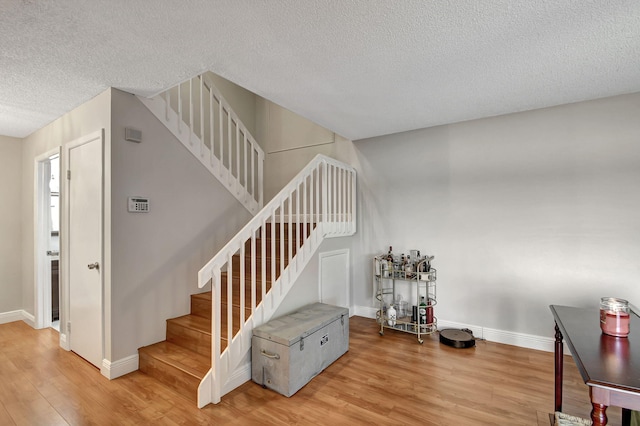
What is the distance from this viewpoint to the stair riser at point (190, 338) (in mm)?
2508

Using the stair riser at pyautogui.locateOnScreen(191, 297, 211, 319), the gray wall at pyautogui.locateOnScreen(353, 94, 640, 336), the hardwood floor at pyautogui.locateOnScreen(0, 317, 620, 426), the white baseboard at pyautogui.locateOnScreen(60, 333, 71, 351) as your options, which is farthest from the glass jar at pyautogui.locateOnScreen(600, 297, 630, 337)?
the white baseboard at pyautogui.locateOnScreen(60, 333, 71, 351)

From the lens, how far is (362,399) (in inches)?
84.9

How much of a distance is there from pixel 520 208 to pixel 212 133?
3376mm

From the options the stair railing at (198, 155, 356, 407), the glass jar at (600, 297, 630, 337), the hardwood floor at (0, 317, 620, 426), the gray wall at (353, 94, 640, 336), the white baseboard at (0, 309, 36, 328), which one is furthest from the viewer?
the white baseboard at (0, 309, 36, 328)

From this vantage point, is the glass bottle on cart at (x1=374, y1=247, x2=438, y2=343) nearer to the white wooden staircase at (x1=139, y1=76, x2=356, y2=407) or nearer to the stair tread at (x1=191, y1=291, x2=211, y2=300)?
the white wooden staircase at (x1=139, y1=76, x2=356, y2=407)

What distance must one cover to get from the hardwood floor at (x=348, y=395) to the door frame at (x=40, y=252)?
79 cm

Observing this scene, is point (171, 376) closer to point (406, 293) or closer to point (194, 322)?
point (194, 322)

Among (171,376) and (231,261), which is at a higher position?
(231,261)

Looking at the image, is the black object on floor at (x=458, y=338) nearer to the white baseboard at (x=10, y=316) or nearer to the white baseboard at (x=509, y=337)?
the white baseboard at (x=509, y=337)

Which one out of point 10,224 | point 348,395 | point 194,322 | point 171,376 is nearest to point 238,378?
point 171,376

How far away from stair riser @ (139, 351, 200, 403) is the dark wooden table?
223 centimetres

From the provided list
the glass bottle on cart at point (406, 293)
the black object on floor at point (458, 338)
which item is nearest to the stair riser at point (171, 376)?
the glass bottle on cart at point (406, 293)

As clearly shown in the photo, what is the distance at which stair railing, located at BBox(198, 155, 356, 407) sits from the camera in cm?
212

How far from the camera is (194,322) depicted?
9.12 ft
